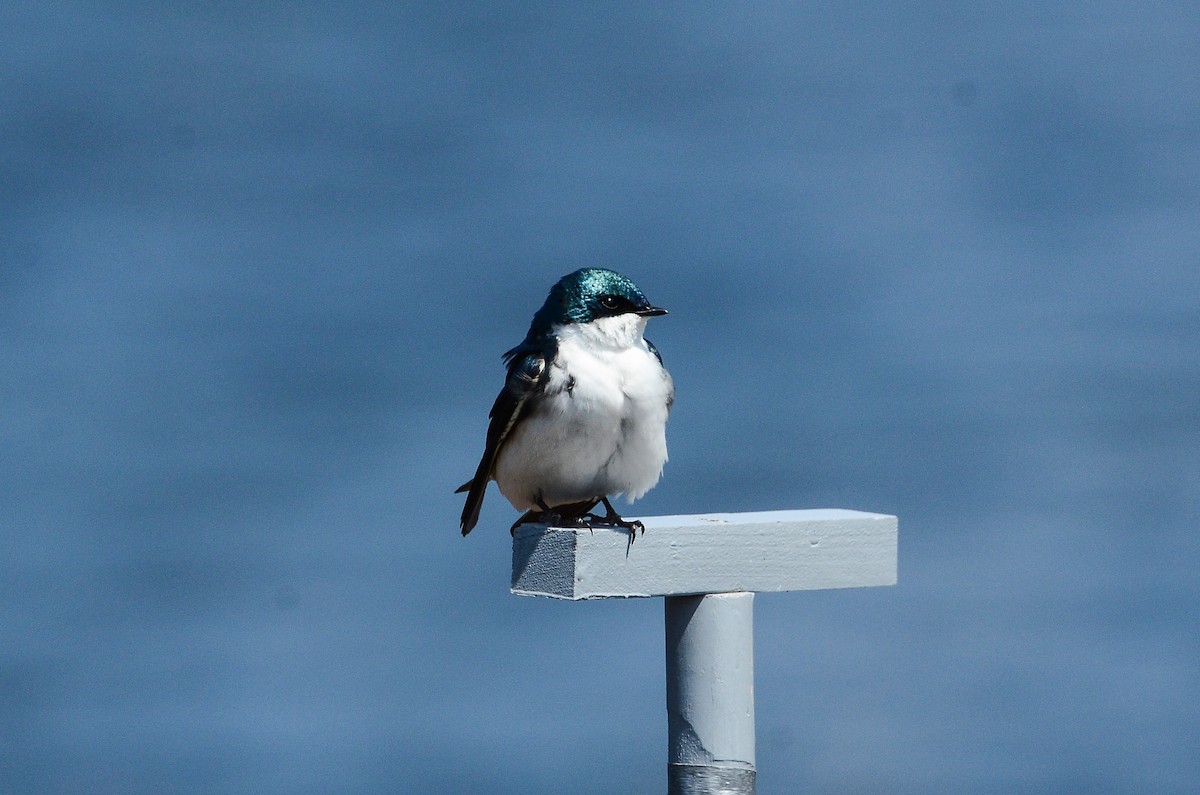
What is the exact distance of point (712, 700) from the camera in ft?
16.1

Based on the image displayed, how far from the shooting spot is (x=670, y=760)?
5.00m

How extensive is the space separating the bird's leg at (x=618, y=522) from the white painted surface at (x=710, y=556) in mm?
25

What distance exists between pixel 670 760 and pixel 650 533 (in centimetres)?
71

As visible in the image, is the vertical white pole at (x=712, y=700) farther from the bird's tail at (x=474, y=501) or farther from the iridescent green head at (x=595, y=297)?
the bird's tail at (x=474, y=501)

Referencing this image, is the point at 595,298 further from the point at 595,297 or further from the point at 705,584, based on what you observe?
the point at 705,584

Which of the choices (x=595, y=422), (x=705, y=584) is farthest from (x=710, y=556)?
(x=595, y=422)

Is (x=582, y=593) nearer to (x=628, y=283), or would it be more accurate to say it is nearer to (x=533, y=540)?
(x=533, y=540)

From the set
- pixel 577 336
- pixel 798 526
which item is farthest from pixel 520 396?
pixel 798 526

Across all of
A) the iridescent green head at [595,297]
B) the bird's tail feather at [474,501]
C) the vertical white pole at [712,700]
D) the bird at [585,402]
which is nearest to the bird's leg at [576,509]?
the bird at [585,402]

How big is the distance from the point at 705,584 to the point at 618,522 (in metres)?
0.46

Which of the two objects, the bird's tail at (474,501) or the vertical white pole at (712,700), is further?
the bird's tail at (474,501)

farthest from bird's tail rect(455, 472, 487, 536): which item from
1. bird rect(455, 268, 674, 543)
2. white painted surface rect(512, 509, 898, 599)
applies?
white painted surface rect(512, 509, 898, 599)

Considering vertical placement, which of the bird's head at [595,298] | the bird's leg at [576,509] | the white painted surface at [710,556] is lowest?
the white painted surface at [710,556]

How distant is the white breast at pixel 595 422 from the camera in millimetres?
5934
